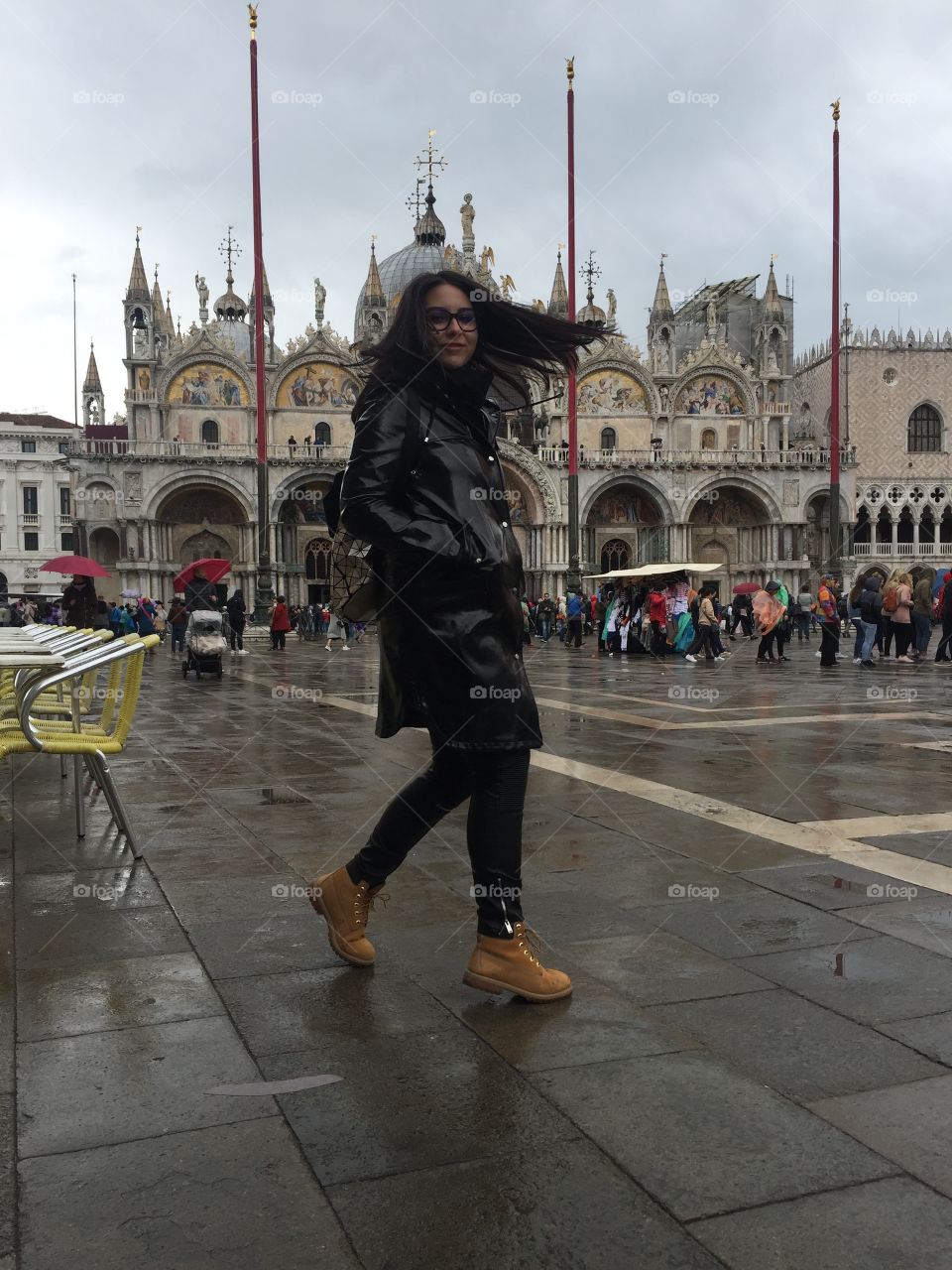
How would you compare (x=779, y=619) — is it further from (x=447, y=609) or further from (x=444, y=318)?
(x=447, y=609)

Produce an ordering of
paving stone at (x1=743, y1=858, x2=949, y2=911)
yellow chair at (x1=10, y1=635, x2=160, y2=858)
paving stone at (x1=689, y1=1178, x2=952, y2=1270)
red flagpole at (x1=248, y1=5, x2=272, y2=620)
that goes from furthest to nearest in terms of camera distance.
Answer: red flagpole at (x1=248, y1=5, x2=272, y2=620) < yellow chair at (x1=10, y1=635, x2=160, y2=858) < paving stone at (x1=743, y1=858, x2=949, y2=911) < paving stone at (x1=689, y1=1178, x2=952, y2=1270)

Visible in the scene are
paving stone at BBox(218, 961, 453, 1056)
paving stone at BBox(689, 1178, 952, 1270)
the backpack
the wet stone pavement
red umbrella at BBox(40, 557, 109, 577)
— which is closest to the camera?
paving stone at BBox(689, 1178, 952, 1270)

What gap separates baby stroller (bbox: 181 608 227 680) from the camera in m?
14.3

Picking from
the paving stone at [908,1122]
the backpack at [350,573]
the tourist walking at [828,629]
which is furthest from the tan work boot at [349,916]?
the tourist walking at [828,629]

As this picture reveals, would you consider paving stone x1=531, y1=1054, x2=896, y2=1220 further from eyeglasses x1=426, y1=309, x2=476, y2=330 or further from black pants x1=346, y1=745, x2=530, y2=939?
eyeglasses x1=426, y1=309, x2=476, y2=330

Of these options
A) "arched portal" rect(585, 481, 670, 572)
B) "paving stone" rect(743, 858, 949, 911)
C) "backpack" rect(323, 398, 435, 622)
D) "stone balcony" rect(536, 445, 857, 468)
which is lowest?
Answer: "paving stone" rect(743, 858, 949, 911)

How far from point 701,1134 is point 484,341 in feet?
6.58

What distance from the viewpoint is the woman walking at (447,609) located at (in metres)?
2.61

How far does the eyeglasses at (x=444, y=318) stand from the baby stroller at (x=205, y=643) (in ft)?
39.2

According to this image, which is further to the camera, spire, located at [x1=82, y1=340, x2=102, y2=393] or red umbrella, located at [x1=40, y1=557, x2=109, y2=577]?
spire, located at [x1=82, y1=340, x2=102, y2=393]

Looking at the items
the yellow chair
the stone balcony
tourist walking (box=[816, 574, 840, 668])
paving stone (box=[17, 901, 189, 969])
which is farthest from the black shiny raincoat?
the stone balcony

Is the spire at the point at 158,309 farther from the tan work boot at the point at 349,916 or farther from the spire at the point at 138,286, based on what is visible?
the tan work boot at the point at 349,916

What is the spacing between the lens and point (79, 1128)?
78.0 inches

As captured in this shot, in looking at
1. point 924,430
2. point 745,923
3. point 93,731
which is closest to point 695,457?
point 924,430
